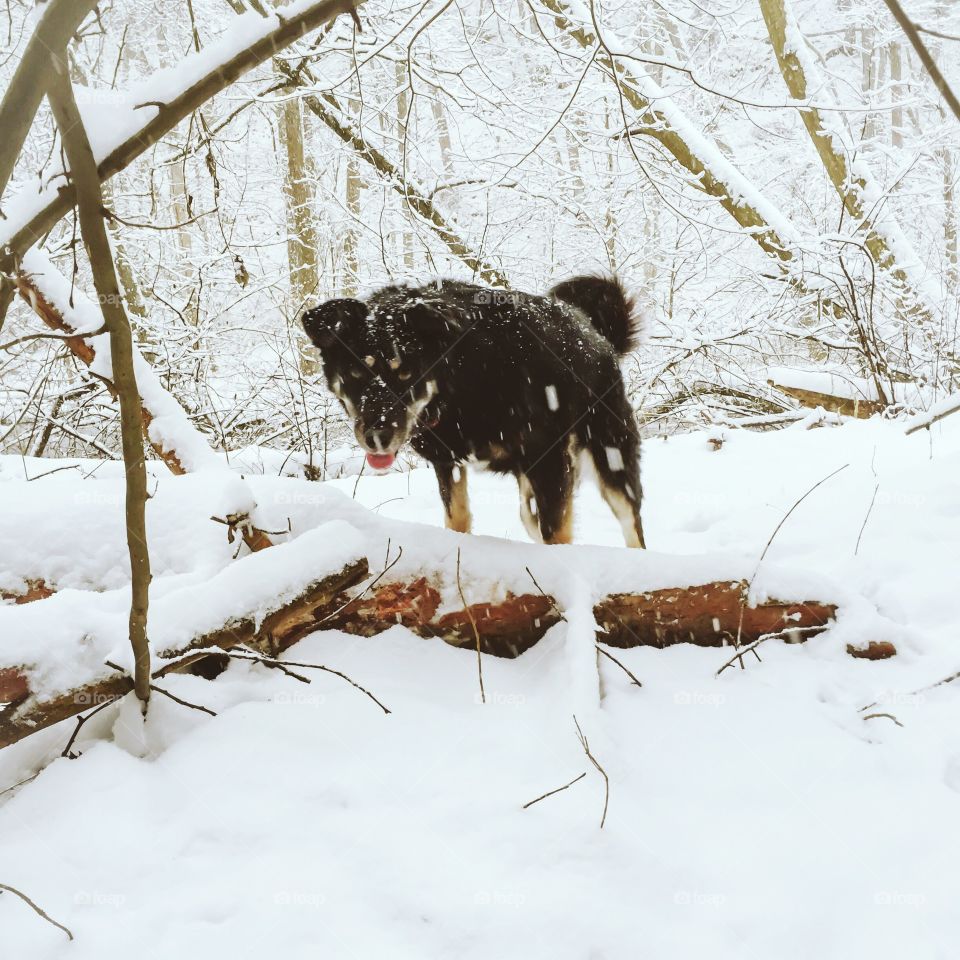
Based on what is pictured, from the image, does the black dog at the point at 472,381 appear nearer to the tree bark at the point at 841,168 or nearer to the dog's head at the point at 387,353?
the dog's head at the point at 387,353

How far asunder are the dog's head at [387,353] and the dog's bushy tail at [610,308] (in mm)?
1343

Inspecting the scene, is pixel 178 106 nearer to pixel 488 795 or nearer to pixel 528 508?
pixel 488 795

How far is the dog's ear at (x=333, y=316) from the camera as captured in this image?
294cm

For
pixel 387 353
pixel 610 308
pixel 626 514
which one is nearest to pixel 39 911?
pixel 387 353

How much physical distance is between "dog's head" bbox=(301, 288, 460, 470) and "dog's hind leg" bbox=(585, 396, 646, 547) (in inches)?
39.2

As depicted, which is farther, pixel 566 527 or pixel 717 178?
pixel 717 178

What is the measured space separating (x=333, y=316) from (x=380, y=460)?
68 cm

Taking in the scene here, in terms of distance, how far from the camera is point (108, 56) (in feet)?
37.4

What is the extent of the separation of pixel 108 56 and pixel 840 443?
13.3 m

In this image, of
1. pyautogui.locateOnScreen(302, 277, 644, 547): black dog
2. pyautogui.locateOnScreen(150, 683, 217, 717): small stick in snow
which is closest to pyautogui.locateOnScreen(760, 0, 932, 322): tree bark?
pyautogui.locateOnScreen(302, 277, 644, 547): black dog

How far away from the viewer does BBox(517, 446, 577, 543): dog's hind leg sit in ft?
10.3

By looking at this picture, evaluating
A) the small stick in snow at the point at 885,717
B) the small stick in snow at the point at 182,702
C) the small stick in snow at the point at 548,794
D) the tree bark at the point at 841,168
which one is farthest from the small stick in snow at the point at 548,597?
the tree bark at the point at 841,168

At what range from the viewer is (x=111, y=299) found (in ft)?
3.59

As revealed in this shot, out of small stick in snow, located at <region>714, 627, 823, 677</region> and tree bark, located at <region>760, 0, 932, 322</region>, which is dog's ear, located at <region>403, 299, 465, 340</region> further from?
tree bark, located at <region>760, 0, 932, 322</region>
